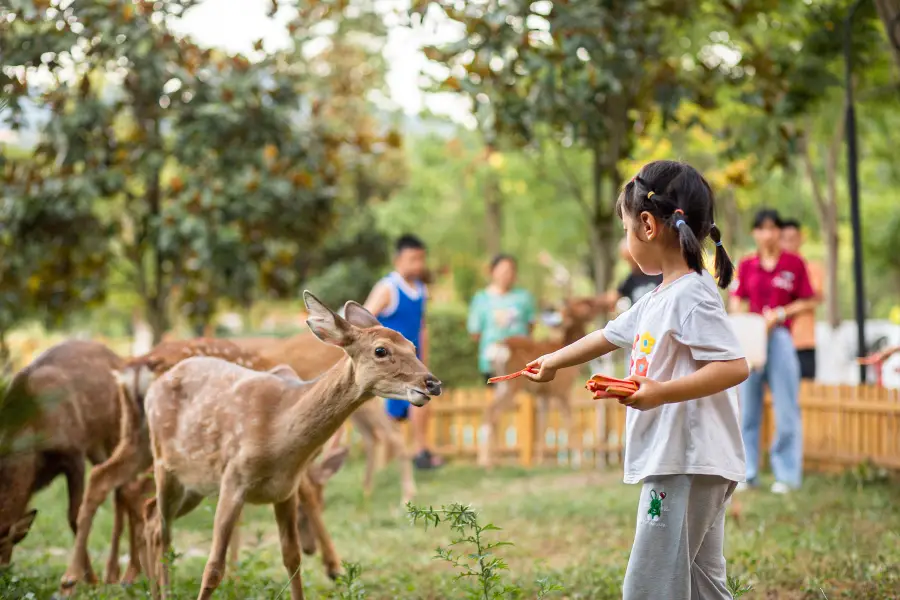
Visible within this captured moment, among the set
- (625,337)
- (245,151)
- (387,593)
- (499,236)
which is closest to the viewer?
(625,337)

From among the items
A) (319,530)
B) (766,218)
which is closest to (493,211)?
(766,218)

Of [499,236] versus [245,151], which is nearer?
[245,151]

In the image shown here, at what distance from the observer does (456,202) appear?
30.1 metres

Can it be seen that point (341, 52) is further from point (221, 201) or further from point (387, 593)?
point (387, 593)

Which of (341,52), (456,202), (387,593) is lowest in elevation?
(387,593)

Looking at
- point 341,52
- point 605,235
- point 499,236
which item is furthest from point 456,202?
point 605,235

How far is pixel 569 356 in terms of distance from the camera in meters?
3.57

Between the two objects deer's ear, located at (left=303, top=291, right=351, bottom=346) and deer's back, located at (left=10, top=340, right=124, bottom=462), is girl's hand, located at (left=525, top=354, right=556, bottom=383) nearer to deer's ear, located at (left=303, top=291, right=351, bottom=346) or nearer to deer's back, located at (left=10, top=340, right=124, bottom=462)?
deer's ear, located at (left=303, top=291, right=351, bottom=346)

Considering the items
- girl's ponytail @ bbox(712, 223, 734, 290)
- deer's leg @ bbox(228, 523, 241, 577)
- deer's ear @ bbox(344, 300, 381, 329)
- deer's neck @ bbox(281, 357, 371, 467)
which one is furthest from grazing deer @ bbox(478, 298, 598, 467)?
girl's ponytail @ bbox(712, 223, 734, 290)

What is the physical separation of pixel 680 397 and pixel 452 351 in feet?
45.0

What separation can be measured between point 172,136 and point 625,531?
21.8 feet

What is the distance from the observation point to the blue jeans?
8422 millimetres

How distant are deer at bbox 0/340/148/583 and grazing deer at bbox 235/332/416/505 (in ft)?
3.00

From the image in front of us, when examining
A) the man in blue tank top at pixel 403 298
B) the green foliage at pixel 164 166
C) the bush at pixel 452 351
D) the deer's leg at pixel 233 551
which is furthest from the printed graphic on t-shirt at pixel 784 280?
the bush at pixel 452 351
